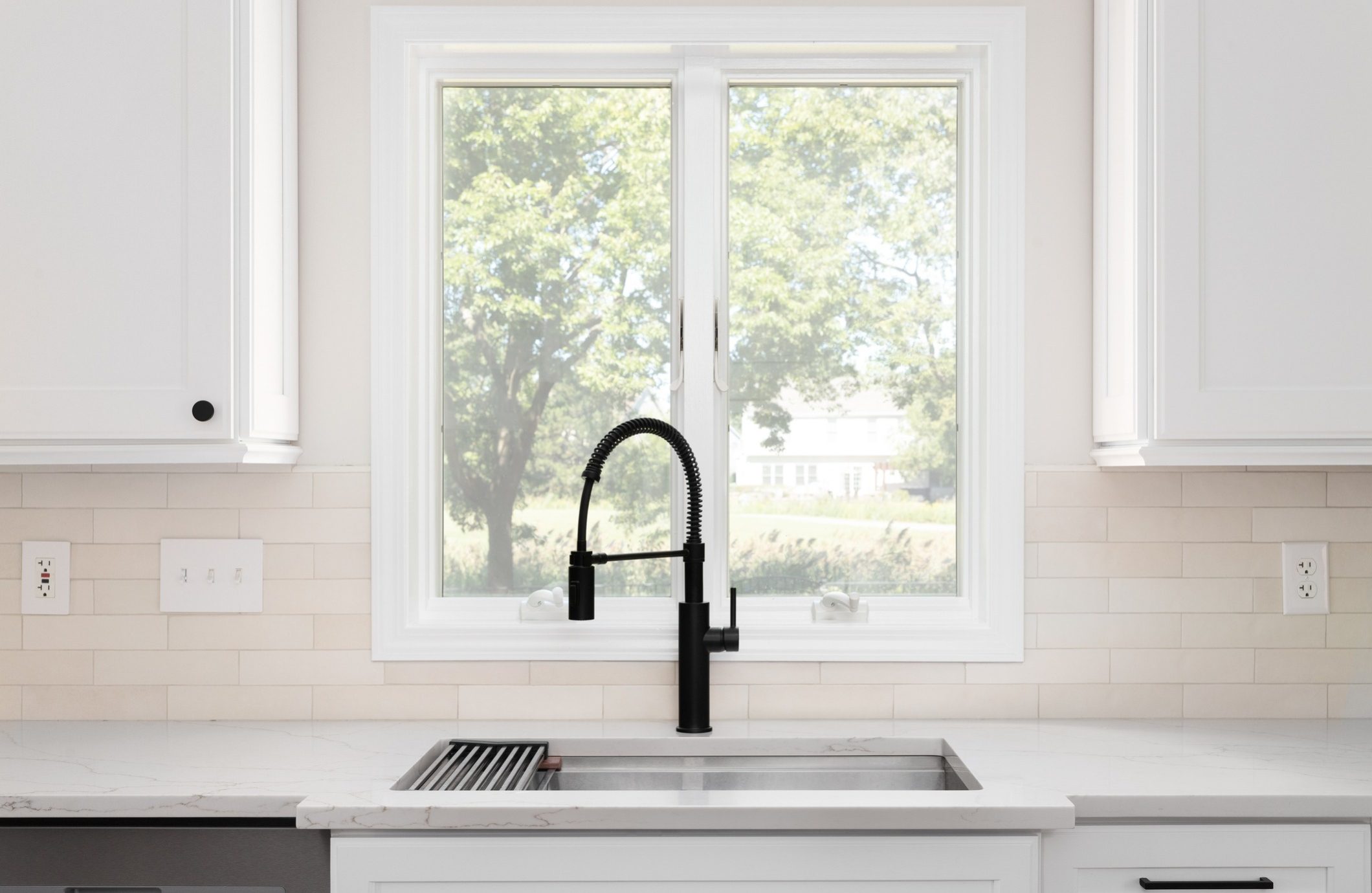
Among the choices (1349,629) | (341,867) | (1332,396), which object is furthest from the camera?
(1349,629)

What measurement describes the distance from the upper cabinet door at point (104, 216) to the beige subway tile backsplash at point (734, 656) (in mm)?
314

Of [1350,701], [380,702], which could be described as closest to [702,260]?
[380,702]

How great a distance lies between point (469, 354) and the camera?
1.91m

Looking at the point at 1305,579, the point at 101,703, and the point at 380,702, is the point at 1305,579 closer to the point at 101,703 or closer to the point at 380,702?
the point at 380,702

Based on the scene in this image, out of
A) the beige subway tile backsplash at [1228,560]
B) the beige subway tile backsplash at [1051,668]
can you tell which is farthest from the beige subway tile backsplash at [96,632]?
the beige subway tile backsplash at [1228,560]

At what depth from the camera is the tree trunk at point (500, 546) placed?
1915mm

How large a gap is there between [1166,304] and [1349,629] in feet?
2.62

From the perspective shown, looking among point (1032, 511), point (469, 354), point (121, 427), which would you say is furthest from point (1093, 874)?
point (121, 427)

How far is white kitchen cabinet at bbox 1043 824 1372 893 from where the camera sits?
4.40 feet

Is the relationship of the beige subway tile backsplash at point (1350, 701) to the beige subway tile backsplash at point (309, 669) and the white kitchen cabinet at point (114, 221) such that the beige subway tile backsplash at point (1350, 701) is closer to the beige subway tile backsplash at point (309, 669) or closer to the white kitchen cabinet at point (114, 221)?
the beige subway tile backsplash at point (309, 669)

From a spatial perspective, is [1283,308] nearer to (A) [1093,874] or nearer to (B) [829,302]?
(B) [829,302]

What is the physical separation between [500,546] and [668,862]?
2.64 feet

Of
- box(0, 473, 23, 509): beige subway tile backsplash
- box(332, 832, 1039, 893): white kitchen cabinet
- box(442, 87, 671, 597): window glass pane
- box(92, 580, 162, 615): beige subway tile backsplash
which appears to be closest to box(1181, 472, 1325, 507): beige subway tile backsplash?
box(332, 832, 1039, 893): white kitchen cabinet

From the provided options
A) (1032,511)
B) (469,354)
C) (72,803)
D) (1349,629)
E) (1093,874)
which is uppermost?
(469,354)
